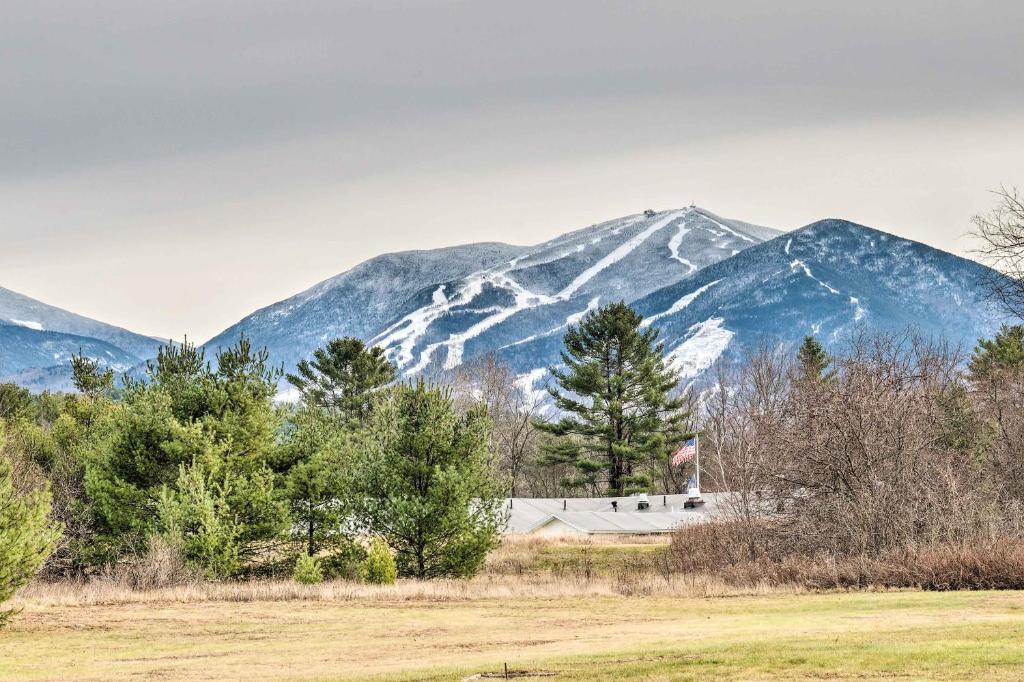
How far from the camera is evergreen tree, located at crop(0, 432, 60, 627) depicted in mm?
22922

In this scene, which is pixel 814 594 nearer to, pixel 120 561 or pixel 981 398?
pixel 120 561

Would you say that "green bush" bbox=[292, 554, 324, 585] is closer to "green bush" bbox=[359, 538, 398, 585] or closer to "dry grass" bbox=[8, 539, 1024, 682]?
"green bush" bbox=[359, 538, 398, 585]

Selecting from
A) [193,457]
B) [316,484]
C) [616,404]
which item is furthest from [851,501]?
[616,404]

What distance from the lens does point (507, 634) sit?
73.7 feet

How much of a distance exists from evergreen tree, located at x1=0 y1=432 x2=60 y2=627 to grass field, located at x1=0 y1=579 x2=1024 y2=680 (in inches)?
41.2

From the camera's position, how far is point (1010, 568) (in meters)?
27.1

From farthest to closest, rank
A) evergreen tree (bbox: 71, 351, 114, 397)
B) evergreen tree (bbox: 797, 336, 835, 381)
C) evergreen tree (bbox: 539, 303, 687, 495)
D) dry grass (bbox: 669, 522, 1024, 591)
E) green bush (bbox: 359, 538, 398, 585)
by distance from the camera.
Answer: evergreen tree (bbox: 797, 336, 835, 381) < evergreen tree (bbox: 539, 303, 687, 495) < evergreen tree (bbox: 71, 351, 114, 397) < green bush (bbox: 359, 538, 398, 585) < dry grass (bbox: 669, 522, 1024, 591)

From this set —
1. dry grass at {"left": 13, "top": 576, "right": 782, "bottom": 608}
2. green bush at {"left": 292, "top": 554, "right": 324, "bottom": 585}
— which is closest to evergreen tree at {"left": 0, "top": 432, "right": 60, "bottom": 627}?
dry grass at {"left": 13, "top": 576, "right": 782, "bottom": 608}

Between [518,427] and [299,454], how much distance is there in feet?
191

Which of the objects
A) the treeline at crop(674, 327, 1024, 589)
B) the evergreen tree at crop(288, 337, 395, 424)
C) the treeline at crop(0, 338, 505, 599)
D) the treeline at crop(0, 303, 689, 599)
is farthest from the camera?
the evergreen tree at crop(288, 337, 395, 424)

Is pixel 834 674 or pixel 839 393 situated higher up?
pixel 839 393

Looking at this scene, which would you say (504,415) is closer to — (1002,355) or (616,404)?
(616,404)

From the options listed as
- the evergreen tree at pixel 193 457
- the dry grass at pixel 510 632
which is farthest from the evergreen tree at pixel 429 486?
the dry grass at pixel 510 632

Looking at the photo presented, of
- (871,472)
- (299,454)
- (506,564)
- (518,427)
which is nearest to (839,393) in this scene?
(871,472)
